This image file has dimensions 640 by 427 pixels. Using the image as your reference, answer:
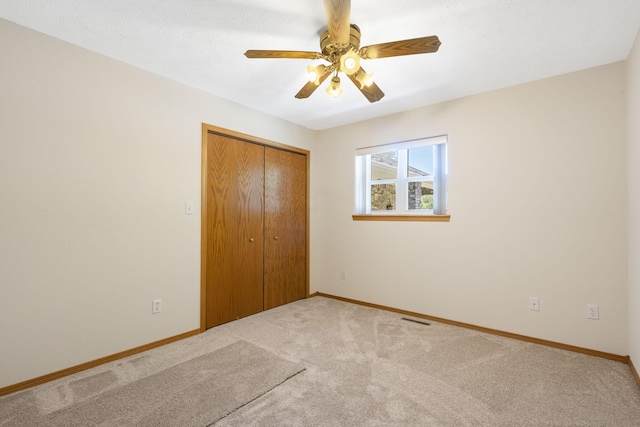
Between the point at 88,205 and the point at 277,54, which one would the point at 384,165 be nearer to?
the point at 277,54

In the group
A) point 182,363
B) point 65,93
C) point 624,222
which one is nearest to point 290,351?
point 182,363

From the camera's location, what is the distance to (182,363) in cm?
221

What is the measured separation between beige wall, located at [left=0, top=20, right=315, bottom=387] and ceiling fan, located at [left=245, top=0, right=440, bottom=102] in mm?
1313

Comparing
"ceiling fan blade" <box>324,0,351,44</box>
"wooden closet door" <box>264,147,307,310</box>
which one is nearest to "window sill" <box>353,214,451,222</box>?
"wooden closet door" <box>264,147,307,310</box>

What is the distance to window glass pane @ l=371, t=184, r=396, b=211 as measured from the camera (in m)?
3.62

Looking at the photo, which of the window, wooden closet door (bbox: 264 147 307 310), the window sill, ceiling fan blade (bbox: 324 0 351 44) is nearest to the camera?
ceiling fan blade (bbox: 324 0 351 44)

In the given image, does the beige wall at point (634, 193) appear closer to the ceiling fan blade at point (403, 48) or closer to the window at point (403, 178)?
the window at point (403, 178)

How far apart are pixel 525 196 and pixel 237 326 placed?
9.99 feet

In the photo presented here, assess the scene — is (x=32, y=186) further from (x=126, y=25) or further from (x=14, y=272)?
A: (x=126, y=25)

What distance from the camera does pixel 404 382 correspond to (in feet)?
6.37

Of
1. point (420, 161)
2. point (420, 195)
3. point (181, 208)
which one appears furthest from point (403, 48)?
point (181, 208)

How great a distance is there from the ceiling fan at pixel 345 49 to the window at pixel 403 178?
154cm

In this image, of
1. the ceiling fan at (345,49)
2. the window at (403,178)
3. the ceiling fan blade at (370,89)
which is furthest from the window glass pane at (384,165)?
the ceiling fan at (345,49)

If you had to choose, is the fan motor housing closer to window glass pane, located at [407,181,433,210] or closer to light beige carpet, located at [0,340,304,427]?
window glass pane, located at [407,181,433,210]
